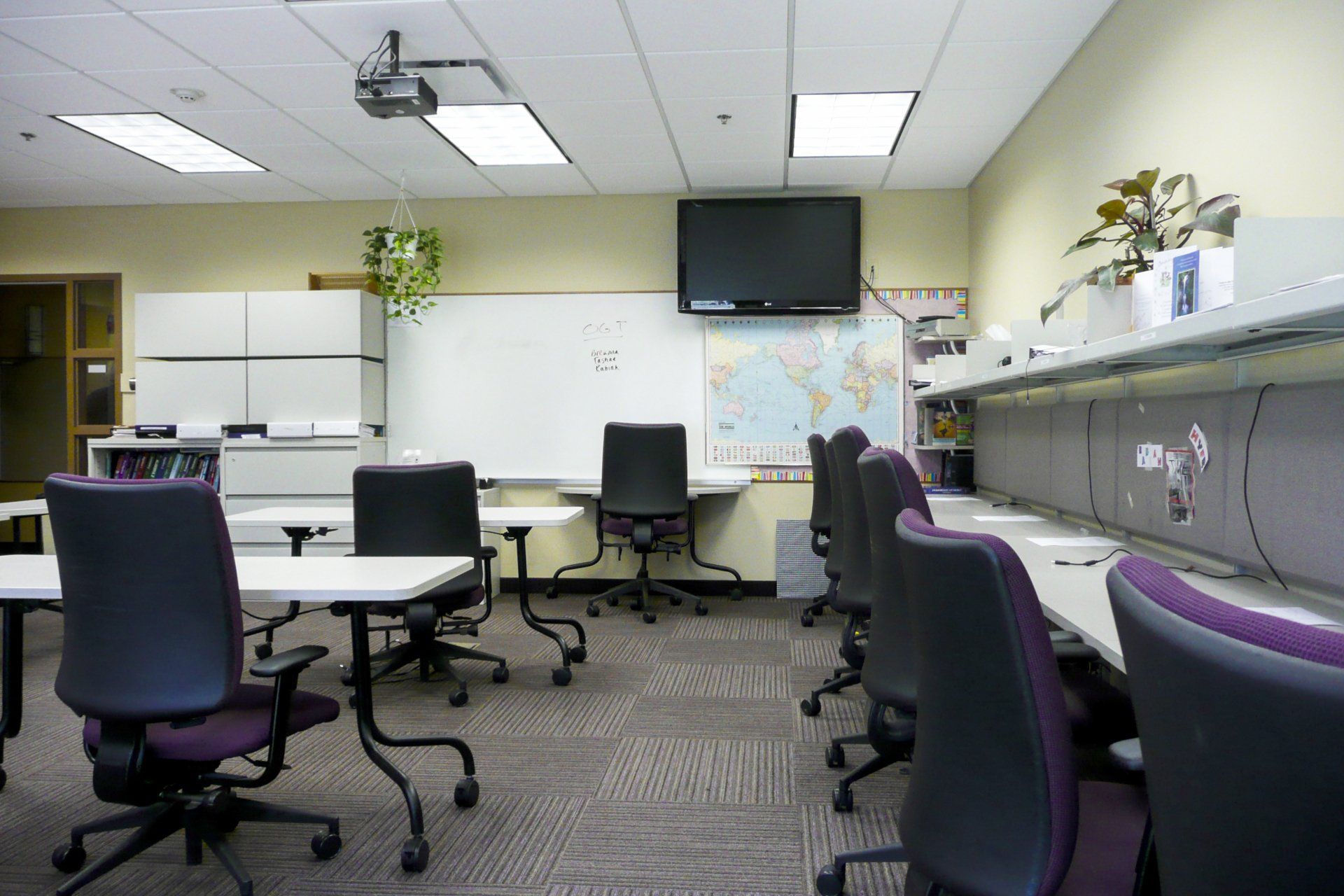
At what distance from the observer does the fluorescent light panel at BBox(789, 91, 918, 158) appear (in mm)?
3396

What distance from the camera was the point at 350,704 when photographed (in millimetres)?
2859

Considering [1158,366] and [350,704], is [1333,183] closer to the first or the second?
[1158,366]

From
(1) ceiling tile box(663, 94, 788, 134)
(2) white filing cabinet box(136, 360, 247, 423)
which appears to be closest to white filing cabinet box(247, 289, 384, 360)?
(2) white filing cabinet box(136, 360, 247, 423)

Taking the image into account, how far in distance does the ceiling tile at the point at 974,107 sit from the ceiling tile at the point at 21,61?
3.50 m

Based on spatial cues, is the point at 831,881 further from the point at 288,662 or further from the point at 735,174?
the point at 735,174

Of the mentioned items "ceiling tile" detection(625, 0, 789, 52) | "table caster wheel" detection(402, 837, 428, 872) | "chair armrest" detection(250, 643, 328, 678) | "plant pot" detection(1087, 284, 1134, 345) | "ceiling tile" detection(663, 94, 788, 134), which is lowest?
"table caster wheel" detection(402, 837, 428, 872)

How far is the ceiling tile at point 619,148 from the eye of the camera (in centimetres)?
386

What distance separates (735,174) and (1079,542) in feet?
9.36

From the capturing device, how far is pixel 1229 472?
188 centimetres

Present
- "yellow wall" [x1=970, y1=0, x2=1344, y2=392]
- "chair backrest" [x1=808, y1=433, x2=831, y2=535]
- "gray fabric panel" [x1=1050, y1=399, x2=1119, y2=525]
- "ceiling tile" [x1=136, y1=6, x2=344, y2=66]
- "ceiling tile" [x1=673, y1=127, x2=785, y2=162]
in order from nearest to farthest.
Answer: "yellow wall" [x1=970, y1=0, x2=1344, y2=392], "gray fabric panel" [x1=1050, y1=399, x2=1119, y2=525], "ceiling tile" [x1=136, y1=6, x2=344, y2=66], "chair backrest" [x1=808, y1=433, x2=831, y2=535], "ceiling tile" [x1=673, y1=127, x2=785, y2=162]

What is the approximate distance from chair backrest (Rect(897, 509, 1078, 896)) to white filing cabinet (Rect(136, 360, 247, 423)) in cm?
463

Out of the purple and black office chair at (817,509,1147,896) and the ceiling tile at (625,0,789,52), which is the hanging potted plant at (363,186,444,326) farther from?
the purple and black office chair at (817,509,1147,896)

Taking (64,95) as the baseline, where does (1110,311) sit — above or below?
below

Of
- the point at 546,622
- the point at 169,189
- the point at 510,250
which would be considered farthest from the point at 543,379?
the point at 169,189
